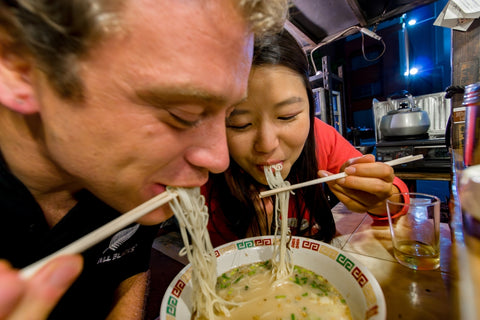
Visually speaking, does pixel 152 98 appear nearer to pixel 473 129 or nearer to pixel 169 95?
pixel 169 95

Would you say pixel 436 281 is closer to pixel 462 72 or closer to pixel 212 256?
pixel 212 256

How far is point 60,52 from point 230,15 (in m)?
0.64

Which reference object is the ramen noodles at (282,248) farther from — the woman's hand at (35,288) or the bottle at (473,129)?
the woman's hand at (35,288)

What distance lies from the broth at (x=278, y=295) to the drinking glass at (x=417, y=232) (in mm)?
616

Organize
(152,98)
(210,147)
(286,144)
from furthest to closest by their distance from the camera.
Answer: (286,144)
(210,147)
(152,98)

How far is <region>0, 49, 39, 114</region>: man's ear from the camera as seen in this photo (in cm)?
82

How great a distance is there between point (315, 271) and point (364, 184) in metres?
0.74

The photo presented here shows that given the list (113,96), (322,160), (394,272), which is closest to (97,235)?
(113,96)

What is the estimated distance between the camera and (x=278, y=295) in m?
1.29

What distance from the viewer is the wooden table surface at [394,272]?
1.06 metres

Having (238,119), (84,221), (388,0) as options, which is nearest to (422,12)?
(388,0)

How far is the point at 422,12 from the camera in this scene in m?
16.4

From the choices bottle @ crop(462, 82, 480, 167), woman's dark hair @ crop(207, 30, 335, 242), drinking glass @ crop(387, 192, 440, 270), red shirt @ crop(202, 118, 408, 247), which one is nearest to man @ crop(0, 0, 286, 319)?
bottle @ crop(462, 82, 480, 167)

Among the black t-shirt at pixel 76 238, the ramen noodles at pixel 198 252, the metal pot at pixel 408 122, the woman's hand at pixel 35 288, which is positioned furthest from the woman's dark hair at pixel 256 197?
the metal pot at pixel 408 122
